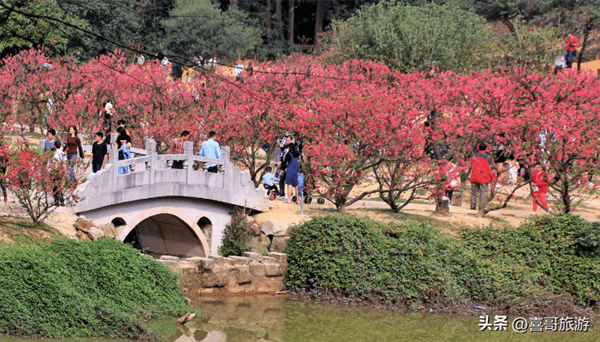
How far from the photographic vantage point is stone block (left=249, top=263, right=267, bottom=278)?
24.5m

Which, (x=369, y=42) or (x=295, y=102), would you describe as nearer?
(x=295, y=102)

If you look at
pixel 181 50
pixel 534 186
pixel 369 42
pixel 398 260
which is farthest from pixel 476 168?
pixel 181 50

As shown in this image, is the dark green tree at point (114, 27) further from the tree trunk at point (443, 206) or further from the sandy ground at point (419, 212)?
the tree trunk at point (443, 206)

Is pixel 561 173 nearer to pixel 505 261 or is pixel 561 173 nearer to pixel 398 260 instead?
pixel 505 261

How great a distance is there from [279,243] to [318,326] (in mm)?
4789

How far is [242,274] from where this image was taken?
80.1 ft

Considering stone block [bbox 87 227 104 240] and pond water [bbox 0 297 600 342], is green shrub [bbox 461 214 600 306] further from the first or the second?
stone block [bbox 87 227 104 240]

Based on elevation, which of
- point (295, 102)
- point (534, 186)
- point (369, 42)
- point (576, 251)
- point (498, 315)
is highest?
point (369, 42)

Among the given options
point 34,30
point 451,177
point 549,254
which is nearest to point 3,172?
point 451,177

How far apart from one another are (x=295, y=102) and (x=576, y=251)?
11.9 metres

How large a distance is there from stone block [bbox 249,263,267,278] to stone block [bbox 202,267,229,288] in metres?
0.77

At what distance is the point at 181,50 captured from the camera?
168ft

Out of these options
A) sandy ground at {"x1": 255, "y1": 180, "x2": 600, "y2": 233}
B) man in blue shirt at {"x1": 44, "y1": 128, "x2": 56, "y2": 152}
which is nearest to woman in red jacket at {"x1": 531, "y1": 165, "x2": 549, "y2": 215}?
sandy ground at {"x1": 255, "y1": 180, "x2": 600, "y2": 233}

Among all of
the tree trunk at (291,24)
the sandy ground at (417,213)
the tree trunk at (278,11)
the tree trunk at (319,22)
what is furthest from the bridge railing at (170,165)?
the tree trunk at (278,11)
